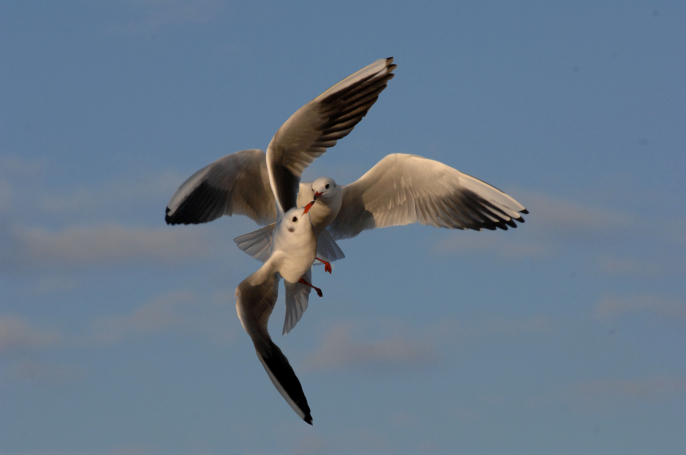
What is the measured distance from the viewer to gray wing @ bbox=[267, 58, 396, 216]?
9.44 metres

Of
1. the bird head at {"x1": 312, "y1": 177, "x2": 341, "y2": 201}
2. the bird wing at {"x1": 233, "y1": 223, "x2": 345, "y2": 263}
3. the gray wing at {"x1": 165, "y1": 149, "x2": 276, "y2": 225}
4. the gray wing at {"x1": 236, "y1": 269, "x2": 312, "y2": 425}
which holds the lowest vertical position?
the gray wing at {"x1": 236, "y1": 269, "x2": 312, "y2": 425}

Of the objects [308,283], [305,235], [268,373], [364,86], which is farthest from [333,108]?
[268,373]

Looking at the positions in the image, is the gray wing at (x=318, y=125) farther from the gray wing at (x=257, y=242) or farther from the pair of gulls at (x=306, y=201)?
the gray wing at (x=257, y=242)

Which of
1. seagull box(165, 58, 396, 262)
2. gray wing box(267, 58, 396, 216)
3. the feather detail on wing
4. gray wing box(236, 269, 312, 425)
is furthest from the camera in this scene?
the feather detail on wing

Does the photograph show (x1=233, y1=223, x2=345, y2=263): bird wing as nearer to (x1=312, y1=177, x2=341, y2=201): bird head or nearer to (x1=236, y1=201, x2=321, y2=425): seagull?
(x1=312, y1=177, x2=341, y2=201): bird head

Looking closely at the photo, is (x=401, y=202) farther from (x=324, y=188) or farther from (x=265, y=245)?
(x=265, y=245)

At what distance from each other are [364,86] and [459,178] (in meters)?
2.46

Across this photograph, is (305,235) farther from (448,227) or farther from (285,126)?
(448,227)

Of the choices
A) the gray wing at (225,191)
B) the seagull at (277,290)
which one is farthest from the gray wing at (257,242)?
the seagull at (277,290)

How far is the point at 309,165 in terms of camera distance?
10922 mm

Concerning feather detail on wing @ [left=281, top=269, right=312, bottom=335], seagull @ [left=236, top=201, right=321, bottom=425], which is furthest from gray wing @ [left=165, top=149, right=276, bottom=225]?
seagull @ [left=236, top=201, right=321, bottom=425]

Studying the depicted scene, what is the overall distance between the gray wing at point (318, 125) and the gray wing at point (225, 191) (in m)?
1.41

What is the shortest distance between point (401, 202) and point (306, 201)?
148 centimetres

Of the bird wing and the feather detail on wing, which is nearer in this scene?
the feather detail on wing
